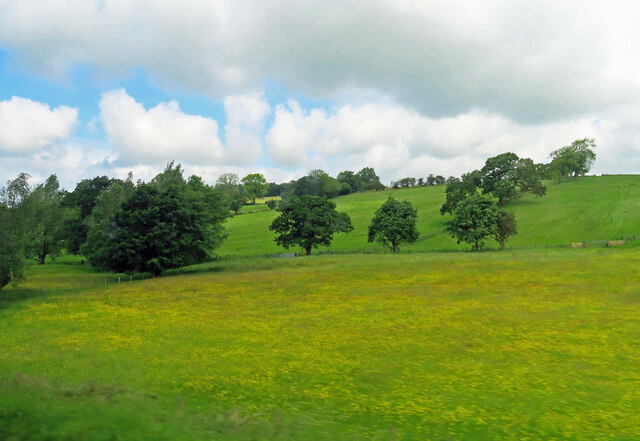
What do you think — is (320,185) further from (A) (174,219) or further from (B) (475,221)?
(A) (174,219)

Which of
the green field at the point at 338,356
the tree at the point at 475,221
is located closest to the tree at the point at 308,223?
the tree at the point at 475,221

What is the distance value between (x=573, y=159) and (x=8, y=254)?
17005 cm

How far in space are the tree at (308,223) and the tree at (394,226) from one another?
661 centimetres

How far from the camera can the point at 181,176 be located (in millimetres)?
93875

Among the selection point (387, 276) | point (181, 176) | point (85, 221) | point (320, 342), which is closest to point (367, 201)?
point (181, 176)

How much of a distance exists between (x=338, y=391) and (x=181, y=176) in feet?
278

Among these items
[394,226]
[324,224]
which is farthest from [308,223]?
[394,226]

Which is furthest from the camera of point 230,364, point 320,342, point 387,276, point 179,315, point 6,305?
point 387,276

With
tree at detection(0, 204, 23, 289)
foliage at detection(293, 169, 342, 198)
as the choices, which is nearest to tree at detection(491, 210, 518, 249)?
tree at detection(0, 204, 23, 289)

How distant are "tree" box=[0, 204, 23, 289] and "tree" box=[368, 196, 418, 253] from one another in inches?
2409

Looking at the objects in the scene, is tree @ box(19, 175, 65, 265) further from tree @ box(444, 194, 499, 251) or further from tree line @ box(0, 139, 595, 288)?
tree @ box(444, 194, 499, 251)

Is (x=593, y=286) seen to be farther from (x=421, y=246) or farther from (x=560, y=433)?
(x=421, y=246)

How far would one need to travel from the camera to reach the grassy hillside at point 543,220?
85.1 metres

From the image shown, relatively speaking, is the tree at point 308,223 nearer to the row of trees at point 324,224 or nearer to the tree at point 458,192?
the row of trees at point 324,224
